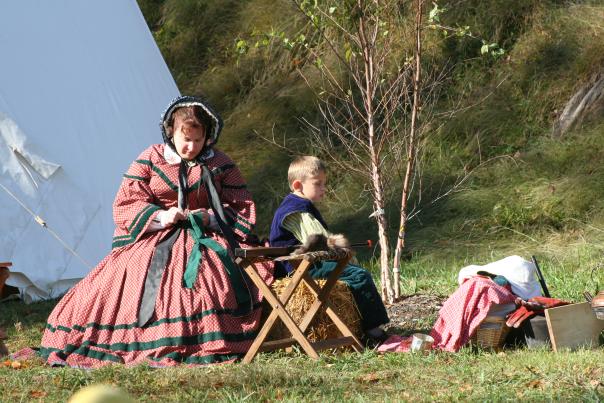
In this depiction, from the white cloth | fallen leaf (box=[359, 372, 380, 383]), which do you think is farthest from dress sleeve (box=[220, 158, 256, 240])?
fallen leaf (box=[359, 372, 380, 383])

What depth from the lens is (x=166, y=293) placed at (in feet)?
15.6

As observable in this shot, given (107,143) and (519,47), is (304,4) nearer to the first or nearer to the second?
Answer: (107,143)

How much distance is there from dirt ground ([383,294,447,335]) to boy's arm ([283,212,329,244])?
0.88 meters

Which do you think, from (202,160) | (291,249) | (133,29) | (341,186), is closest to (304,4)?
(202,160)

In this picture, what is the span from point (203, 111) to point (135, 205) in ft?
1.95

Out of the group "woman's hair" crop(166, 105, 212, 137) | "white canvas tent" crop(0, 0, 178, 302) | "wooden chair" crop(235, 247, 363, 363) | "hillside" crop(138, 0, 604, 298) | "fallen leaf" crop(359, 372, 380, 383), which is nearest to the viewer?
"fallen leaf" crop(359, 372, 380, 383)

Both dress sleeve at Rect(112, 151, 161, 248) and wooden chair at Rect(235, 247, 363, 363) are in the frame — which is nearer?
wooden chair at Rect(235, 247, 363, 363)

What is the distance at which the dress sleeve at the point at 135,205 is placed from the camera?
4977 mm

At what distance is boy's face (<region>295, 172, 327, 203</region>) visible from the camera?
5.05 metres

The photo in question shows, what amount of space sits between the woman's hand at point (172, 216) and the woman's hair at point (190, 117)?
45 cm

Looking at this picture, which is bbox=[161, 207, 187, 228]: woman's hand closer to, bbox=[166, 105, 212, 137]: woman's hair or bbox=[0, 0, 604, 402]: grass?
bbox=[166, 105, 212, 137]: woman's hair

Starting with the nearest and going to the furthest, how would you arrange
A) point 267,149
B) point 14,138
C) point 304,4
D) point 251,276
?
1. point 251,276
2. point 304,4
3. point 14,138
4. point 267,149

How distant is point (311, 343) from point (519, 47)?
6.54 m

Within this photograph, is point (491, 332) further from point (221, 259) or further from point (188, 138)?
point (188, 138)
